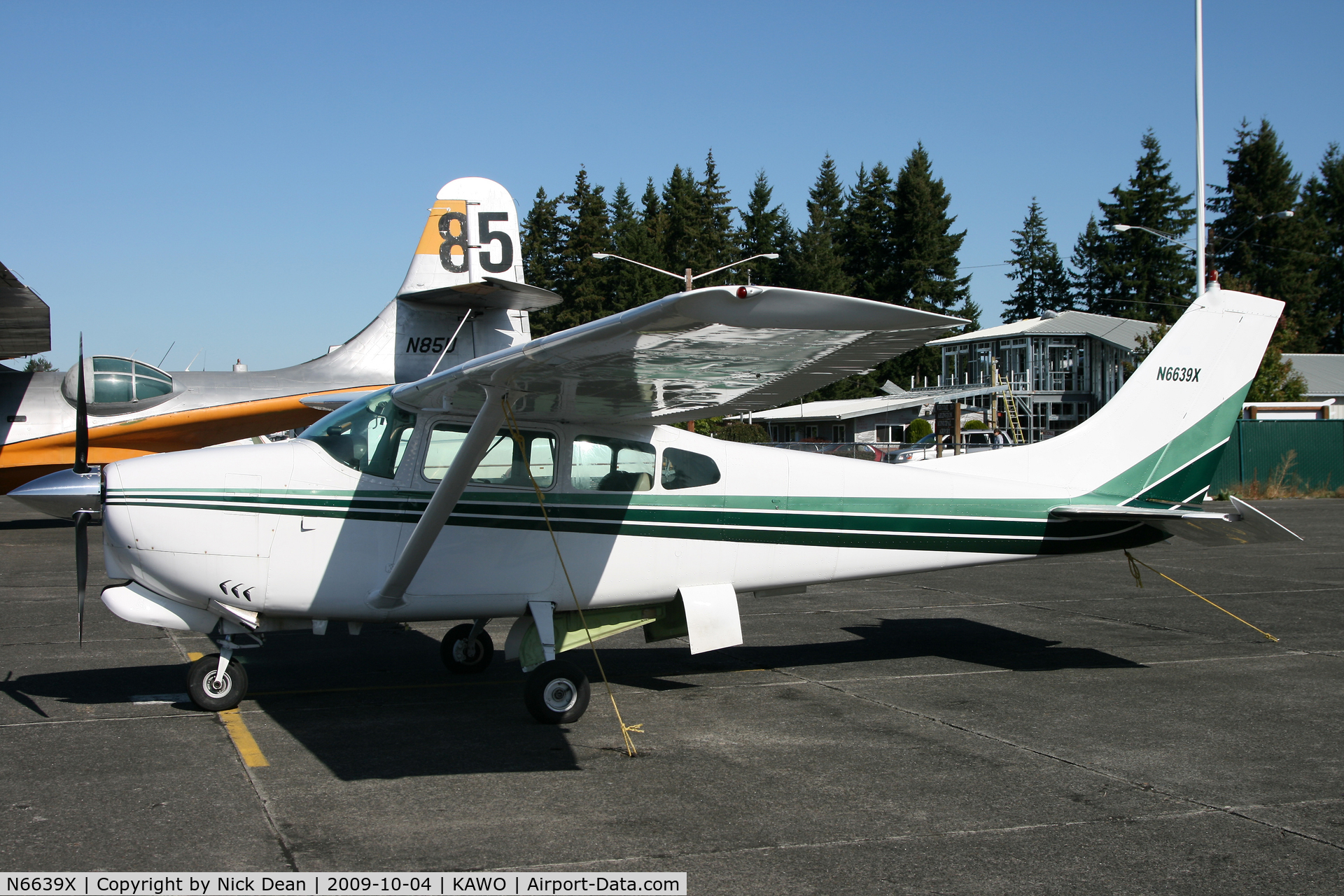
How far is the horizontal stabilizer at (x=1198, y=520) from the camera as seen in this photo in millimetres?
7281

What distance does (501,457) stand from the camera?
6539mm

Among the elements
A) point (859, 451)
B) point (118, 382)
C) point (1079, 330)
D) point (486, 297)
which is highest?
point (1079, 330)

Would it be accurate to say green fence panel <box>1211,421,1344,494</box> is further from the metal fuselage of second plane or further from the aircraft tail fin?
the metal fuselage of second plane

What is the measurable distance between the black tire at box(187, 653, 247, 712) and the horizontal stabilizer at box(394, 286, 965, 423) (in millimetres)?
2030

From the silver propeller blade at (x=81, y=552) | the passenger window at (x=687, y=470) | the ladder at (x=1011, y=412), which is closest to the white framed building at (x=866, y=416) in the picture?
the ladder at (x=1011, y=412)

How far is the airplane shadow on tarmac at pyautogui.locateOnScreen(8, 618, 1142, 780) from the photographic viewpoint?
5.56 meters

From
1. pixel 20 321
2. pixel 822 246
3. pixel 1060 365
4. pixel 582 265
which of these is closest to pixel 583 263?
pixel 582 265

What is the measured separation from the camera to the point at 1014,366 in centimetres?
6231

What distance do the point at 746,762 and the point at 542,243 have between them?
7497cm

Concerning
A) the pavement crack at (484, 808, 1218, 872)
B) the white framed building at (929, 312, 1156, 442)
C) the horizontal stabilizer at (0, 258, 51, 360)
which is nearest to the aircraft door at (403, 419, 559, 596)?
the pavement crack at (484, 808, 1218, 872)

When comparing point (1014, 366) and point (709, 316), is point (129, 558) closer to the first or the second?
point (709, 316)

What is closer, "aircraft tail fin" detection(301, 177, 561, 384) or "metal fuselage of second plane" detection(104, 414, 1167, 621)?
"metal fuselage of second plane" detection(104, 414, 1167, 621)

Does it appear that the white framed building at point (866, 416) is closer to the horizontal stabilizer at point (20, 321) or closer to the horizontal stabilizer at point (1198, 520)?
the horizontal stabilizer at point (20, 321)

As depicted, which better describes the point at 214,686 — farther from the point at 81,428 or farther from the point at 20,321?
the point at 20,321
